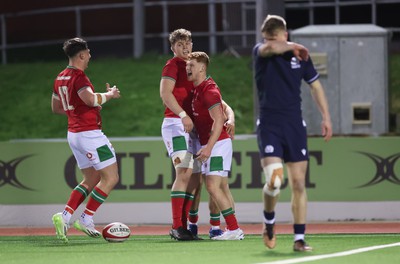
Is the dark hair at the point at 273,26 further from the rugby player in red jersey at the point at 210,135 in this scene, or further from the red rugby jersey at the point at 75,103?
the red rugby jersey at the point at 75,103

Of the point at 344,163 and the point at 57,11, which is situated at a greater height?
the point at 57,11

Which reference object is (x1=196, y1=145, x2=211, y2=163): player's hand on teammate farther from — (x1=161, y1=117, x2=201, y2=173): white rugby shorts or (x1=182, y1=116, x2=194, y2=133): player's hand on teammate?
(x1=161, y1=117, x2=201, y2=173): white rugby shorts

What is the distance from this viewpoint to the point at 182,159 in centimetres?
1334

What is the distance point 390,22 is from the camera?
989 inches

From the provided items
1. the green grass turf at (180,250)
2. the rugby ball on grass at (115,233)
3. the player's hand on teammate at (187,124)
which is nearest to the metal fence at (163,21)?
the green grass turf at (180,250)

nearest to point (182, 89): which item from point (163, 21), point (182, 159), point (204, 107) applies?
point (204, 107)

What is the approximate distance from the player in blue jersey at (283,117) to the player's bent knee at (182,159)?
76.7 inches

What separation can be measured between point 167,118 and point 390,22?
12.5 metres

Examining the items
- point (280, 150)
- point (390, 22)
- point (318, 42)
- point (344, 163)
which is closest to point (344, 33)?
point (318, 42)

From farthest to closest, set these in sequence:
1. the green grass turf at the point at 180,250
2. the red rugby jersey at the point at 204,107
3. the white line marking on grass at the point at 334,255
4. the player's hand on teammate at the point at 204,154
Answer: the red rugby jersey at the point at 204,107 → the player's hand on teammate at the point at 204,154 → the green grass turf at the point at 180,250 → the white line marking on grass at the point at 334,255

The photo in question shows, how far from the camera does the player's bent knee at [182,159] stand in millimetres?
13336

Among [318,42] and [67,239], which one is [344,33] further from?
[67,239]

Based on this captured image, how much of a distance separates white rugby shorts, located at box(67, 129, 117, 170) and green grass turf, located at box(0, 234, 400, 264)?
856 millimetres

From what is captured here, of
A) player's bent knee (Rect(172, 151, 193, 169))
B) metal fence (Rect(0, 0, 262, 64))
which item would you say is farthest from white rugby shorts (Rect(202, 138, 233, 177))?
metal fence (Rect(0, 0, 262, 64))
